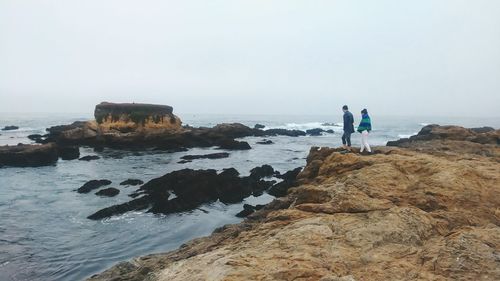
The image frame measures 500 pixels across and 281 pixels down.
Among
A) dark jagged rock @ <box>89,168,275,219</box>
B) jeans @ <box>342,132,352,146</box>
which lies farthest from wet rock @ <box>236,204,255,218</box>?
jeans @ <box>342,132,352,146</box>

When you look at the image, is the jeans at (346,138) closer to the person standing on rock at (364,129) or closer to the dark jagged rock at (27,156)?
the person standing on rock at (364,129)

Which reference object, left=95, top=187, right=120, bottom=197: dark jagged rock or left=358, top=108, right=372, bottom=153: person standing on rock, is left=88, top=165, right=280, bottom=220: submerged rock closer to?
left=95, top=187, right=120, bottom=197: dark jagged rock

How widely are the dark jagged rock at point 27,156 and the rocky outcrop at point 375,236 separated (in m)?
26.6

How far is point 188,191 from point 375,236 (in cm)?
1316

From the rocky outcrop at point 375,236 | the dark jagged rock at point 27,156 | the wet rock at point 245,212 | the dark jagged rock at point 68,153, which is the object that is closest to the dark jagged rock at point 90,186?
the wet rock at point 245,212

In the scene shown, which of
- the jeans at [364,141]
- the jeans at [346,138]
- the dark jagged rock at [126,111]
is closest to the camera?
the jeans at [364,141]

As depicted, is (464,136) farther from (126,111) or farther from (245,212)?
(126,111)

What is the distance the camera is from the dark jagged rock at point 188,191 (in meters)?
16.0

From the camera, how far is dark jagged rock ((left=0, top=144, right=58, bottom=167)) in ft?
97.0

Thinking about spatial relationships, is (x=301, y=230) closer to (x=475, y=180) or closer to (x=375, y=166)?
(x=375, y=166)

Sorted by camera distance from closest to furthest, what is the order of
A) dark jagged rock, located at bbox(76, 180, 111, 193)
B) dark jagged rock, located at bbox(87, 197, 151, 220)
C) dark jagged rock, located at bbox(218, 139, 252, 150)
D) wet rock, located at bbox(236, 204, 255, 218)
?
dark jagged rock, located at bbox(87, 197, 151, 220)
wet rock, located at bbox(236, 204, 255, 218)
dark jagged rock, located at bbox(76, 180, 111, 193)
dark jagged rock, located at bbox(218, 139, 252, 150)

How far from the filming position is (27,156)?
29.9 metres

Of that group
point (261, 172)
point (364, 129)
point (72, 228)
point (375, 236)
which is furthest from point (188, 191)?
point (375, 236)

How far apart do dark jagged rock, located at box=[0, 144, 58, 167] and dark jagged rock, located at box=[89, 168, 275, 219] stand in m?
15.2
